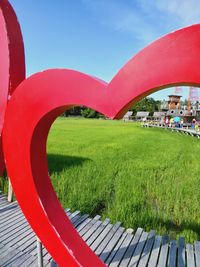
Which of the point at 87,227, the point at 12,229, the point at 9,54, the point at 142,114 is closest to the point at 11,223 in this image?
the point at 12,229

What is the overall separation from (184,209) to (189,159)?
19.4 feet

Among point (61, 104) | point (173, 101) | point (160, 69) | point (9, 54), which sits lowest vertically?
point (61, 104)

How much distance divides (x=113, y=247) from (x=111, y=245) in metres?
0.04

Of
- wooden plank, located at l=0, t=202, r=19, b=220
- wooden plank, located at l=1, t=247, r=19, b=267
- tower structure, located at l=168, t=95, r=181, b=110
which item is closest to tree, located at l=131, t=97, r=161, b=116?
tower structure, located at l=168, t=95, r=181, b=110

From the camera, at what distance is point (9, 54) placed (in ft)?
6.58

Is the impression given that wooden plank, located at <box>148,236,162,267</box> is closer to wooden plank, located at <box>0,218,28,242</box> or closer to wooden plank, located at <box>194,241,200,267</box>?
wooden plank, located at <box>194,241,200,267</box>

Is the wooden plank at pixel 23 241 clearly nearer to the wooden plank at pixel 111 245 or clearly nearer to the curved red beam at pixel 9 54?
the wooden plank at pixel 111 245

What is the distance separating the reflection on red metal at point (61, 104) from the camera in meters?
1.28

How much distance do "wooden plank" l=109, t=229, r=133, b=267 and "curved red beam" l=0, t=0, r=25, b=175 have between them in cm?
174

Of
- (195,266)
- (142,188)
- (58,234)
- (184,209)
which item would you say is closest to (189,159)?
(142,188)

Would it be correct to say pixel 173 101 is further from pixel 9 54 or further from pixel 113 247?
pixel 9 54

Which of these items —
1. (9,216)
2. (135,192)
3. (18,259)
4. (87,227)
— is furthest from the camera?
(135,192)

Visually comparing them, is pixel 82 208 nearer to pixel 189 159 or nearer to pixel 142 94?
pixel 142 94

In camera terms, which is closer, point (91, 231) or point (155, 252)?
point (155, 252)
